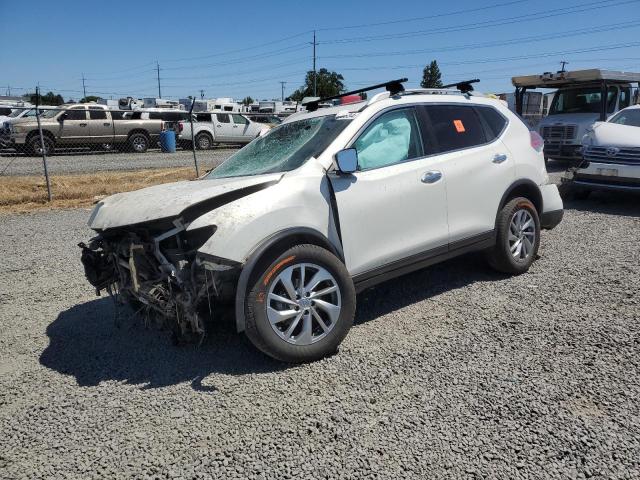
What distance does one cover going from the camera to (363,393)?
3240 mm

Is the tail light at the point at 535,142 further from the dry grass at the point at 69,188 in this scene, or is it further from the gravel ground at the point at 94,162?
the gravel ground at the point at 94,162

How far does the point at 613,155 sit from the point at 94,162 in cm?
1564

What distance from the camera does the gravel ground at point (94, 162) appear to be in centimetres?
1594

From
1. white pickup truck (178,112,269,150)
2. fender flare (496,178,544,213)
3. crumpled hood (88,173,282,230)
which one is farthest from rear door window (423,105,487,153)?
white pickup truck (178,112,269,150)

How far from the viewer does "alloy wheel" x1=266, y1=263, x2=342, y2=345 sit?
3.47m

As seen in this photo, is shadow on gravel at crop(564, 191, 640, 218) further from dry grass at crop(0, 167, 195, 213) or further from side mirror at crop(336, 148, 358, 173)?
dry grass at crop(0, 167, 195, 213)

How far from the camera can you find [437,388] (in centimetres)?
326

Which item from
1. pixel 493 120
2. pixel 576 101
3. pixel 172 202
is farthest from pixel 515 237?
pixel 576 101

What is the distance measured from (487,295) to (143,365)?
3041mm

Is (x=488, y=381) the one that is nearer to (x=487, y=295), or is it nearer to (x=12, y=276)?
(x=487, y=295)

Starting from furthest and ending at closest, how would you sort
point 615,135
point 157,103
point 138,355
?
point 157,103, point 615,135, point 138,355

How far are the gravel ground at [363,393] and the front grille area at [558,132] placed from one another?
31.3 feet

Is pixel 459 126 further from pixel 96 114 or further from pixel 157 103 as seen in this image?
pixel 157 103

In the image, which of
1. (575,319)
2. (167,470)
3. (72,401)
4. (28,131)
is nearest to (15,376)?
(72,401)
